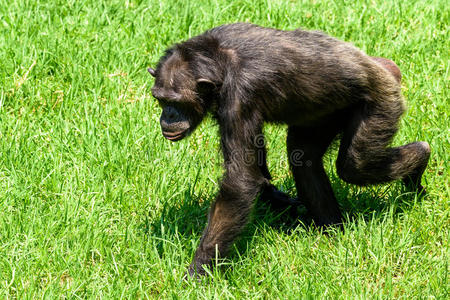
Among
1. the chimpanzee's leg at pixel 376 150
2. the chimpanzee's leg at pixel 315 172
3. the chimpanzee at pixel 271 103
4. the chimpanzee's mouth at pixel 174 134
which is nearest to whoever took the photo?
the chimpanzee at pixel 271 103

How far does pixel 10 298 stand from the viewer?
464 cm

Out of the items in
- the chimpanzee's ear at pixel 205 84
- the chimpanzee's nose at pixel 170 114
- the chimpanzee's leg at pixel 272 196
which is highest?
the chimpanzee's ear at pixel 205 84

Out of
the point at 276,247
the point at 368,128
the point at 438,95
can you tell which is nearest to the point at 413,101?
the point at 438,95

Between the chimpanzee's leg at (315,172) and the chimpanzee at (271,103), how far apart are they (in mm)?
12

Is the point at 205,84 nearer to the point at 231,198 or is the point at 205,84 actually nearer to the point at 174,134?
the point at 174,134

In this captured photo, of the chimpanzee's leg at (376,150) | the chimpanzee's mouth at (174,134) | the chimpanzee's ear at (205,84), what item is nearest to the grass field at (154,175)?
the chimpanzee's leg at (376,150)

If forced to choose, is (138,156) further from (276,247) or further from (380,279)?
(380,279)

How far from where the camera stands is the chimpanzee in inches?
193

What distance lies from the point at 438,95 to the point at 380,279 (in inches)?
102

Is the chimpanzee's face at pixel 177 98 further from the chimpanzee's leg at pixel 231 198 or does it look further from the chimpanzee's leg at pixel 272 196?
the chimpanzee's leg at pixel 272 196

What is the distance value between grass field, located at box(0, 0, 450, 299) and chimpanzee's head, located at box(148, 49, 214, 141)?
47 centimetres

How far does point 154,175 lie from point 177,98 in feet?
3.62

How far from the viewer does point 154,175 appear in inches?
231

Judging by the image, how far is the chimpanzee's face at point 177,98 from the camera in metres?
4.99
